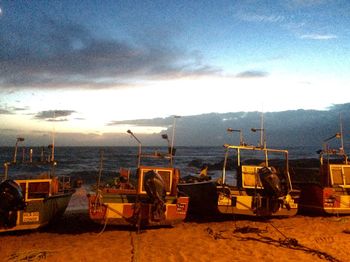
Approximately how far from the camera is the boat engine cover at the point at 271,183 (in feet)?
37.5

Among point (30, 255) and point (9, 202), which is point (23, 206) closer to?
point (9, 202)

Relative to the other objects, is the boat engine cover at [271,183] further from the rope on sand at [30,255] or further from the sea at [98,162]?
the rope on sand at [30,255]

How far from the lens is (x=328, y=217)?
44.2 ft

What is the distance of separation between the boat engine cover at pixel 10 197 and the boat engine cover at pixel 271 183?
27.0 ft

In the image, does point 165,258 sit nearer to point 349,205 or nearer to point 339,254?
point 339,254

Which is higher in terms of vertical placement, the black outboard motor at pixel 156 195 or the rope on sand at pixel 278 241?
the black outboard motor at pixel 156 195

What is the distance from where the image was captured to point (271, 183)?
37.4 ft

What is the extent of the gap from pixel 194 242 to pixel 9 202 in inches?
228

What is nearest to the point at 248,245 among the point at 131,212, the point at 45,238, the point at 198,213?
the point at 131,212

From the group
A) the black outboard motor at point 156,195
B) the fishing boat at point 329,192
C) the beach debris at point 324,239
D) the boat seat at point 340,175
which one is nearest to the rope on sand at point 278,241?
the beach debris at point 324,239

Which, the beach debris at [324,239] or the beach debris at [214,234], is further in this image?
the beach debris at [214,234]

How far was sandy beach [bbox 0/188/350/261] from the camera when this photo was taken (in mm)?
8414

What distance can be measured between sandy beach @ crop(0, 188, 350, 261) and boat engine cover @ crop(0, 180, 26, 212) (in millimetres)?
1181

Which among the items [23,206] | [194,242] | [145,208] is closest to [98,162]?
[23,206]
